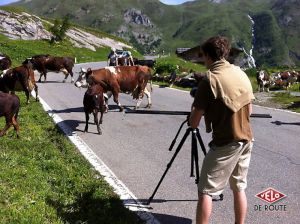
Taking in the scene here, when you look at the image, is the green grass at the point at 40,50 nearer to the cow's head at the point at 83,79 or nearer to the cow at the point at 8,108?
the cow's head at the point at 83,79

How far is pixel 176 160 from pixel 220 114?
14.8 feet

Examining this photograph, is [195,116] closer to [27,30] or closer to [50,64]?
[50,64]

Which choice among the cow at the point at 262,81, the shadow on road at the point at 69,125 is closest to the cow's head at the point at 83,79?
the shadow on road at the point at 69,125

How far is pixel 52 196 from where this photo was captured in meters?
7.00

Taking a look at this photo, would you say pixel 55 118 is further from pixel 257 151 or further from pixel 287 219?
pixel 287 219

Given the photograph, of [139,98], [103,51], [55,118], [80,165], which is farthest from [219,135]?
[103,51]

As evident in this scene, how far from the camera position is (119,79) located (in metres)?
16.6

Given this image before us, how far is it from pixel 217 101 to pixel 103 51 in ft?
257

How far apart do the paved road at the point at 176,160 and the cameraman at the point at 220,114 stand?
4.47 ft

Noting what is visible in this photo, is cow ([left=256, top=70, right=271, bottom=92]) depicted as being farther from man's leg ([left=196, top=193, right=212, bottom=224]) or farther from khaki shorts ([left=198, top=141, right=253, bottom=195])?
man's leg ([left=196, top=193, right=212, bottom=224])

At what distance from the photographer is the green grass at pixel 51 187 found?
625 cm

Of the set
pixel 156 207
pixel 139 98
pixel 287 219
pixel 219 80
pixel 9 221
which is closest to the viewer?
pixel 219 80

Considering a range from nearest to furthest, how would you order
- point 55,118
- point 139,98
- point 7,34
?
point 55,118, point 139,98, point 7,34

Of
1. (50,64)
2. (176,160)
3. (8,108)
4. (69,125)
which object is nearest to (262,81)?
(50,64)
